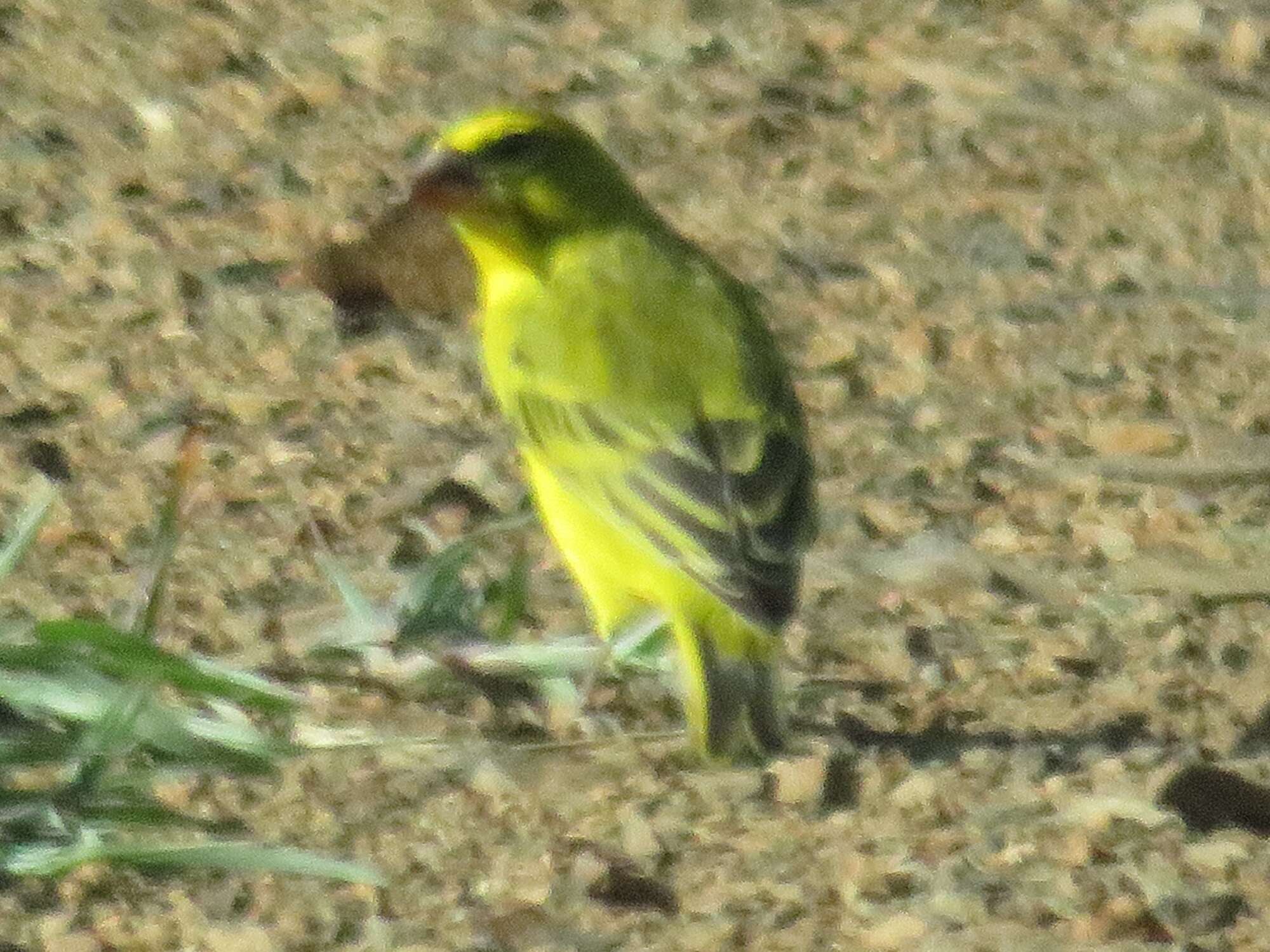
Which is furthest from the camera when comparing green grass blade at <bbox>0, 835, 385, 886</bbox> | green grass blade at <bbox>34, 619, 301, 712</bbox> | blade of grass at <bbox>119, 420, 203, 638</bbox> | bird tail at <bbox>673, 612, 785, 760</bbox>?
bird tail at <bbox>673, 612, 785, 760</bbox>

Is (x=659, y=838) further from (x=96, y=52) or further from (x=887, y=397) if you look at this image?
(x=96, y=52)

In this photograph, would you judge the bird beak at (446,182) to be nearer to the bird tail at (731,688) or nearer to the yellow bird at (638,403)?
the yellow bird at (638,403)

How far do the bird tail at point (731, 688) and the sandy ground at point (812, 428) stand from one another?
0.08m

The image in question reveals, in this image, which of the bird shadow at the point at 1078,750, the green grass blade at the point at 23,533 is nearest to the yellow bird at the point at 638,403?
the bird shadow at the point at 1078,750

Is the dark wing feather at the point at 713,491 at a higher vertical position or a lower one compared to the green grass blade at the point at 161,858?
higher

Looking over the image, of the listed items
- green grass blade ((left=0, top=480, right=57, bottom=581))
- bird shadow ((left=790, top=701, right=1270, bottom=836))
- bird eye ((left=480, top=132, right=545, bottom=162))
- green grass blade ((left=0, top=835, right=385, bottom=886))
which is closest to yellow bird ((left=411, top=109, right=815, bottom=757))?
bird eye ((left=480, top=132, right=545, bottom=162))

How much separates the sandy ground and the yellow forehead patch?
1.99 feet

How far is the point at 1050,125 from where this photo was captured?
6.89 metres

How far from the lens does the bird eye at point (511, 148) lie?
5367 millimetres

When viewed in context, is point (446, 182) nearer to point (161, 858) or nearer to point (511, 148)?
point (511, 148)

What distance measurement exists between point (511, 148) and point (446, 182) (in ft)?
0.49

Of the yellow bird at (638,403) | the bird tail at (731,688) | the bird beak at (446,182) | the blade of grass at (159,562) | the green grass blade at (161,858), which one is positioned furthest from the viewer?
the bird beak at (446,182)

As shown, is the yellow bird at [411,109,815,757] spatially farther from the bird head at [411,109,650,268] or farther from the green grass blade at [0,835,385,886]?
the green grass blade at [0,835,385,886]

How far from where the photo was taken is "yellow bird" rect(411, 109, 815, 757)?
176 inches
